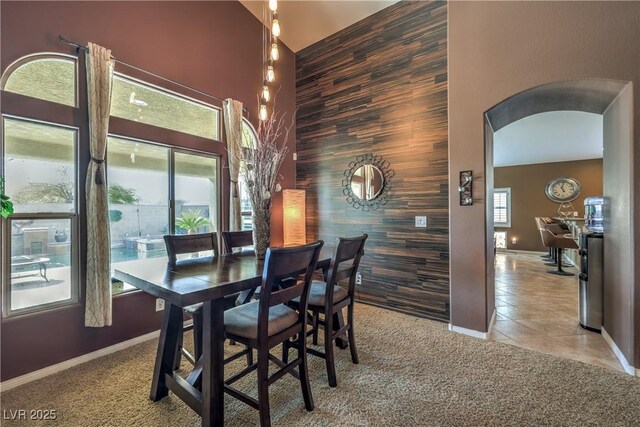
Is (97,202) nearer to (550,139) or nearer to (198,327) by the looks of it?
(198,327)

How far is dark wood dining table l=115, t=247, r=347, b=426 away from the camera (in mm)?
1445

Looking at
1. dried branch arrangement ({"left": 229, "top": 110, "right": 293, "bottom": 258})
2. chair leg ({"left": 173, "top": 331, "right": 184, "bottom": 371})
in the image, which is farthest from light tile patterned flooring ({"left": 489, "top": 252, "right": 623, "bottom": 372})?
chair leg ({"left": 173, "top": 331, "right": 184, "bottom": 371})

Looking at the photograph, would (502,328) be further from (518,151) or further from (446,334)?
(518,151)

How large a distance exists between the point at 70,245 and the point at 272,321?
78.4 inches

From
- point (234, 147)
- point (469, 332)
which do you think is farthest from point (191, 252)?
point (469, 332)

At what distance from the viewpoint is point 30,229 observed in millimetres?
2182

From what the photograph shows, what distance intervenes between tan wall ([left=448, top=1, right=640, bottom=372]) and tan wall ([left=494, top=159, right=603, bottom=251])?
649 cm

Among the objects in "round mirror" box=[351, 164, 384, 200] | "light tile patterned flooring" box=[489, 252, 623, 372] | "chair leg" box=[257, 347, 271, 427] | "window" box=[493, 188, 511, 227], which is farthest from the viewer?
"window" box=[493, 188, 511, 227]

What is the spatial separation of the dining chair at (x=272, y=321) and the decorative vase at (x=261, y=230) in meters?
0.51

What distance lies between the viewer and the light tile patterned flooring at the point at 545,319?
8.25 feet

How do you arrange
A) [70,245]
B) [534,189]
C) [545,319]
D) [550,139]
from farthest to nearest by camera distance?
1. [534,189]
2. [550,139]
3. [545,319]
4. [70,245]

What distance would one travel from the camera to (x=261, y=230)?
229 centimetres

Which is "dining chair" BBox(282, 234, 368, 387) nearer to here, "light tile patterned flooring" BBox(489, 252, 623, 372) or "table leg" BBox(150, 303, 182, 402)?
"table leg" BBox(150, 303, 182, 402)

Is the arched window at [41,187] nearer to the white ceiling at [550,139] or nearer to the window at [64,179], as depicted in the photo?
the window at [64,179]
